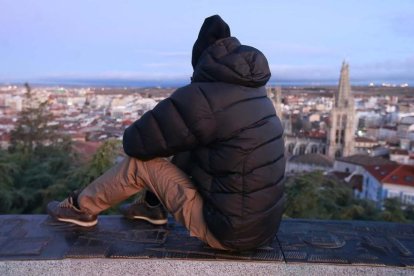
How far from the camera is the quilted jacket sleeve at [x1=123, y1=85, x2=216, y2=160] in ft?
7.66

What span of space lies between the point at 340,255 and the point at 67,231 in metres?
1.73

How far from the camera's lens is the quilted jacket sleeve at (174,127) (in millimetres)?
2335

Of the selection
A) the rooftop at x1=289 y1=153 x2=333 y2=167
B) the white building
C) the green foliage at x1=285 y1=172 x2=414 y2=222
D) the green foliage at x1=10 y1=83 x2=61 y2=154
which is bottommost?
the rooftop at x1=289 y1=153 x2=333 y2=167

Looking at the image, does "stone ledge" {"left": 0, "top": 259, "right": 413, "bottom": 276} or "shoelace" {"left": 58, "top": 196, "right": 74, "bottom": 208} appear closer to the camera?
"stone ledge" {"left": 0, "top": 259, "right": 413, "bottom": 276}

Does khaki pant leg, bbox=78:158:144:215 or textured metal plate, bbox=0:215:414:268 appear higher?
khaki pant leg, bbox=78:158:144:215

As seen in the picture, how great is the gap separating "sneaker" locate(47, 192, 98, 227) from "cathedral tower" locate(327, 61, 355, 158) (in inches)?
2371

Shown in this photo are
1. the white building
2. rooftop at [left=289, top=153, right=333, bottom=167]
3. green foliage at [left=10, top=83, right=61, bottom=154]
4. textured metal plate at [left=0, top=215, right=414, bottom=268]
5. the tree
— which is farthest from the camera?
rooftop at [left=289, top=153, right=333, bottom=167]

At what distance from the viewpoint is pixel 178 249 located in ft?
8.84

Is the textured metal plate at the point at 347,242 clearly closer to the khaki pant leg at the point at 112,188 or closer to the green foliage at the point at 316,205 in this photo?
the khaki pant leg at the point at 112,188

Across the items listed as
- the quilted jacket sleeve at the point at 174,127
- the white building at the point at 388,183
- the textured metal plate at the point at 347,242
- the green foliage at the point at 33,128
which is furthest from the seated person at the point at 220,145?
the white building at the point at 388,183

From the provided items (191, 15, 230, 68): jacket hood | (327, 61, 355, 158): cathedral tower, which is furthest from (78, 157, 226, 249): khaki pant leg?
(327, 61, 355, 158): cathedral tower

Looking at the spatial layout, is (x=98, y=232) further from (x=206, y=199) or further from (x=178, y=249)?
(x=206, y=199)

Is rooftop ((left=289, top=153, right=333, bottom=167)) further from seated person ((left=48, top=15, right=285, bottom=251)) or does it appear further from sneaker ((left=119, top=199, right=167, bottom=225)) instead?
seated person ((left=48, top=15, right=285, bottom=251))

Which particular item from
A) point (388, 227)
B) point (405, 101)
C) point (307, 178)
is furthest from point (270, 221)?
point (405, 101)
